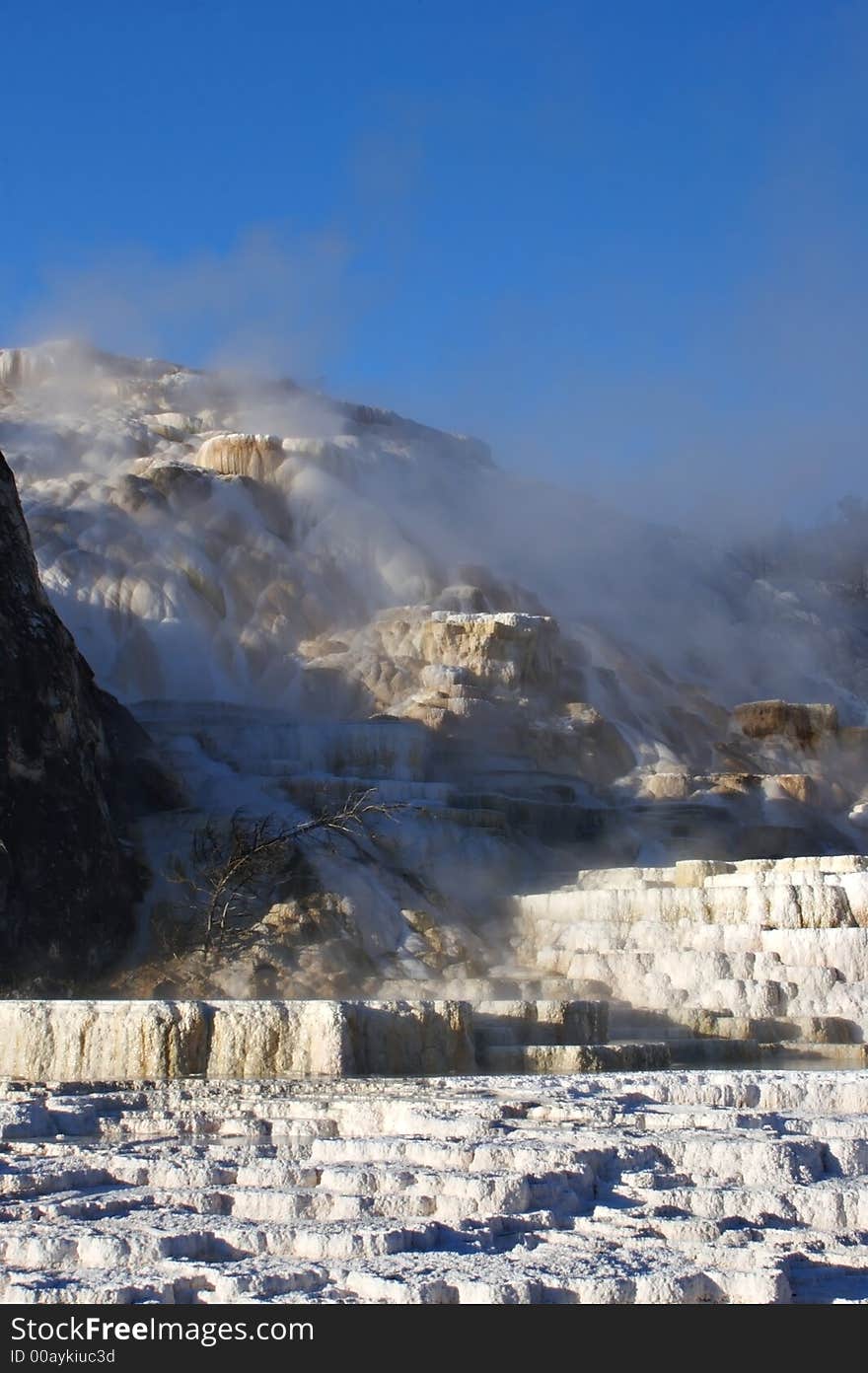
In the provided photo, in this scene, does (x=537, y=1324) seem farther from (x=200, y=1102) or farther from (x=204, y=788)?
(x=204, y=788)

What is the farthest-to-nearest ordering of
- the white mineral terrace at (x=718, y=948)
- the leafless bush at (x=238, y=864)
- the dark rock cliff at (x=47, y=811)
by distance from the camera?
the leafless bush at (x=238, y=864) < the dark rock cliff at (x=47, y=811) < the white mineral terrace at (x=718, y=948)

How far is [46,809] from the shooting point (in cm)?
1655

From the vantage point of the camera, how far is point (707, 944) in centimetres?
1684

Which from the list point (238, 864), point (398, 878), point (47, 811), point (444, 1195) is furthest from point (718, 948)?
point (444, 1195)

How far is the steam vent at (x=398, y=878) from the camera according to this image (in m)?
6.63

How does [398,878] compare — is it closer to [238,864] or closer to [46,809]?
[238,864]

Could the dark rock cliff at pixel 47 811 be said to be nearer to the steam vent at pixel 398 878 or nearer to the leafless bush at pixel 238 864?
the steam vent at pixel 398 878

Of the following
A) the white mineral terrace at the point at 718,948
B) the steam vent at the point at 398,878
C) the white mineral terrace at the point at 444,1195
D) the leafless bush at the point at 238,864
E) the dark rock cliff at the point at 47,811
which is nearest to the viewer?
the white mineral terrace at the point at 444,1195

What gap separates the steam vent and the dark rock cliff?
46mm

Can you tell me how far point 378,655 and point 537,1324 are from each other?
2423 centimetres

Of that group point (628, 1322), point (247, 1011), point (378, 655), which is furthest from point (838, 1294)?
point (378, 655)

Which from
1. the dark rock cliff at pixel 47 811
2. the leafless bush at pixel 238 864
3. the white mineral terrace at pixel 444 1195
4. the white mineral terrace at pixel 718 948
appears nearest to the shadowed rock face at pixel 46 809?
the dark rock cliff at pixel 47 811

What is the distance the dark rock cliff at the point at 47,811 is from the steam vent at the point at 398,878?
5 cm

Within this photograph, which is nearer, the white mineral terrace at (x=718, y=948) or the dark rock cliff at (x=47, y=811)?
the white mineral terrace at (x=718, y=948)
